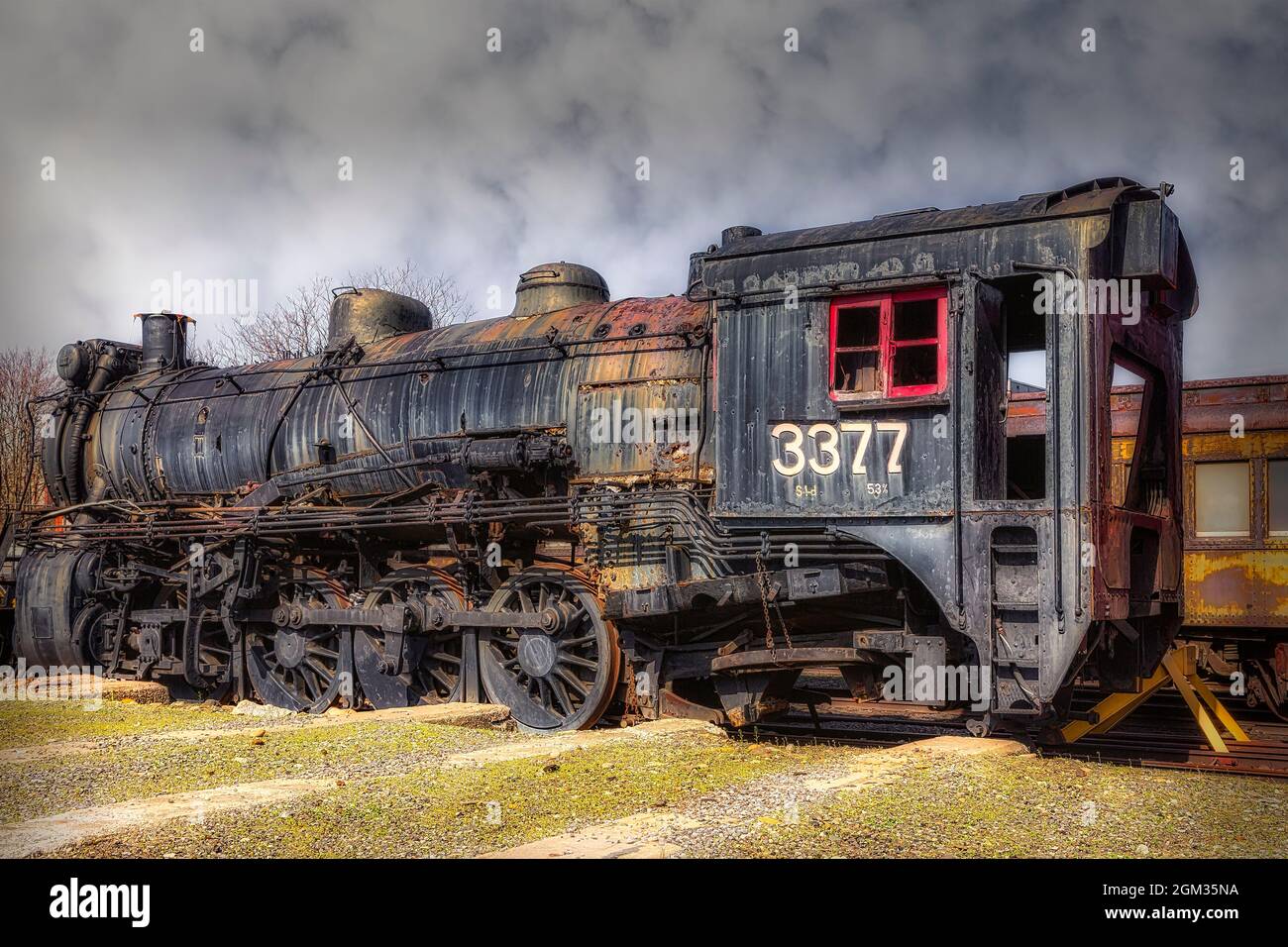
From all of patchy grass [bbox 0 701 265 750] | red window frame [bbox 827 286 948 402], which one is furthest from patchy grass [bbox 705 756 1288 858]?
patchy grass [bbox 0 701 265 750]

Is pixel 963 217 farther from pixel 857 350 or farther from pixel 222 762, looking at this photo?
pixel 222 762

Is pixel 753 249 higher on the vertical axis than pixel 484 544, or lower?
higher

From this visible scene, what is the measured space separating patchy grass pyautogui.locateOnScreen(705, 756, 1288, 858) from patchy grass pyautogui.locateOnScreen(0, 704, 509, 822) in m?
3.17

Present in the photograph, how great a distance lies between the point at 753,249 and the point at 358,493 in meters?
5.28

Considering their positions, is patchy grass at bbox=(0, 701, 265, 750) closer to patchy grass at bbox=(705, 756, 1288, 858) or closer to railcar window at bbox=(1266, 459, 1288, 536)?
patchy grass at bbox=(705, 756, 1288, 858)

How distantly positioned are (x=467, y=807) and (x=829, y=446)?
3857 mm

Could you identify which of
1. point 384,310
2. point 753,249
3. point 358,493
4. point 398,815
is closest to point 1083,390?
point 753,249

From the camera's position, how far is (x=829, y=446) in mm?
8820

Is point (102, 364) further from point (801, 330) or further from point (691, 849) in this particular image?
point (691, 849)

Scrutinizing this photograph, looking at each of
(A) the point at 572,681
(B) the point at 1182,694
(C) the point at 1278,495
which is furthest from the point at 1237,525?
(A) the point at 572,681

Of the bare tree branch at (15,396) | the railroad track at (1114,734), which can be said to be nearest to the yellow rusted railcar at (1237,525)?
the railroad track at (1114,734)

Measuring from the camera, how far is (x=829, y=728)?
1114 centimetres

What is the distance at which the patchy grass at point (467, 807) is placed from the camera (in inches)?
227

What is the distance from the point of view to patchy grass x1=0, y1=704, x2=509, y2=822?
23.7ft
